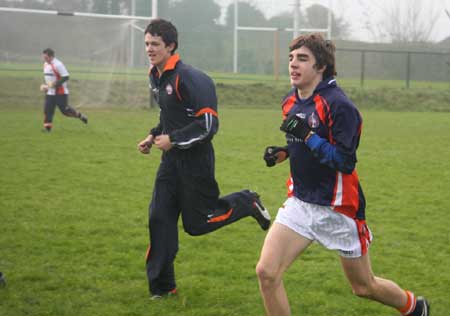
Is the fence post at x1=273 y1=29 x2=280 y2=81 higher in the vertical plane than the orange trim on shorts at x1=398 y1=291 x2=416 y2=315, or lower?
higher

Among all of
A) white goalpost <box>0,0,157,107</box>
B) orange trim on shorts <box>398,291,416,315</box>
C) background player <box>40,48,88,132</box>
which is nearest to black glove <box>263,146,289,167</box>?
orange trim on shorts <box>398,291,416,315</box>

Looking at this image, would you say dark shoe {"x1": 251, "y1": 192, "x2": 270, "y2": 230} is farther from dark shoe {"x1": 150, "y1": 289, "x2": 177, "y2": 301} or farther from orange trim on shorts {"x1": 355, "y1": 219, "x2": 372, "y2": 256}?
orange trim on shorts {"x1": 355, "y1": 219, "x2": 372, "y2": 256}

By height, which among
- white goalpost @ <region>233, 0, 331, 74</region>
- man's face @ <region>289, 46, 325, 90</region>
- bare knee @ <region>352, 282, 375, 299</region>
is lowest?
bare knee @ <region>352, 282, 375, 299</region>

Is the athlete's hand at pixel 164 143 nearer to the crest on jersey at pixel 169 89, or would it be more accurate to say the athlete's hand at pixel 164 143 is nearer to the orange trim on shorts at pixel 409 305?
the crest on jersey at pixel 169 89

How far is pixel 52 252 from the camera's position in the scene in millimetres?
6859

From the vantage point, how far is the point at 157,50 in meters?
5.52

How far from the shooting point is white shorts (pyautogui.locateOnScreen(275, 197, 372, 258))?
14.6 feet

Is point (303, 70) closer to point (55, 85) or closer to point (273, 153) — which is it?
point (273, 153)

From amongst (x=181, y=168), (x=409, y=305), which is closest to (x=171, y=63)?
(x=181, y=168)

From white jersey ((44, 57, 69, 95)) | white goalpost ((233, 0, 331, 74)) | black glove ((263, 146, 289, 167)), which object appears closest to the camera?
black glove ((263, 146, 289, 167))

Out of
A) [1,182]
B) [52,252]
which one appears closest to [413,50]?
[1,182]

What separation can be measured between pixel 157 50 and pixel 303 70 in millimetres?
1474

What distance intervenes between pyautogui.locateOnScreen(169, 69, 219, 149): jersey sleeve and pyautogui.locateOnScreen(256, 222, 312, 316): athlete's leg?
1.27m

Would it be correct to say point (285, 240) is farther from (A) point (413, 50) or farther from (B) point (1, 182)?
(A) point (413, 50)
